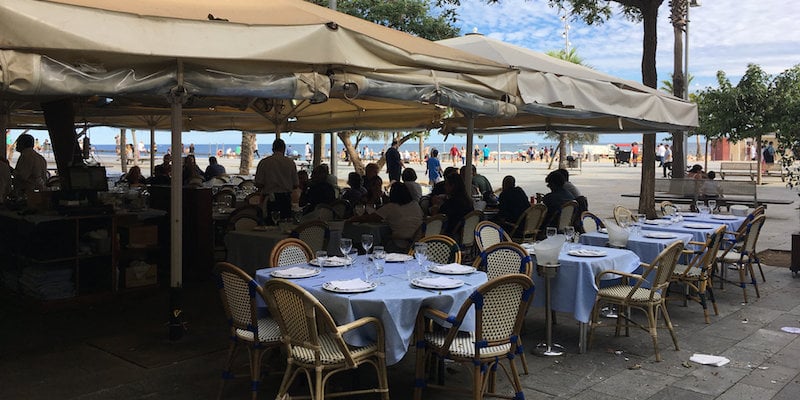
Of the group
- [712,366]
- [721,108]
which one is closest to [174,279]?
[712,366]

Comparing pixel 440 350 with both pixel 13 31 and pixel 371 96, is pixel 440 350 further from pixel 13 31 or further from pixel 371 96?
pixel 13 31

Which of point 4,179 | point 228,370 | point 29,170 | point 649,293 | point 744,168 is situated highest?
point 744,168

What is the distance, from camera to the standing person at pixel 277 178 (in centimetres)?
836

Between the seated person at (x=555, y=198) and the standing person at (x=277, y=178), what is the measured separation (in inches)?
134

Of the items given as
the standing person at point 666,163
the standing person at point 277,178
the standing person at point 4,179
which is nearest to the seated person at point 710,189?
the standing person at point 277,178

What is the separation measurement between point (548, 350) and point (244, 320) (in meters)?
2.39

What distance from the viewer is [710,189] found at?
13.0 m

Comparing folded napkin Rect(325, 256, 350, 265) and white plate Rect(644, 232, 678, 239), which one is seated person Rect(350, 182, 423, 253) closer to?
folded napkin Rect(325, 256, 350, 265)

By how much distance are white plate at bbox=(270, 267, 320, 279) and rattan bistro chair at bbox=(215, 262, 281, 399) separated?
34cm

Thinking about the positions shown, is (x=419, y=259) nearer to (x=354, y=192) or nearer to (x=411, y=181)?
(x=411, y=181)

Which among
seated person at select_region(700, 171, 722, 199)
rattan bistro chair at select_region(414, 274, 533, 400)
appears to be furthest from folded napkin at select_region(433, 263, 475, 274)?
seated person at select_region(700, 171, 722, 199)

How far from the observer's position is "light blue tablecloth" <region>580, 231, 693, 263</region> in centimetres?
617

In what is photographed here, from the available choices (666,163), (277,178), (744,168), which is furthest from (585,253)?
(666,163)

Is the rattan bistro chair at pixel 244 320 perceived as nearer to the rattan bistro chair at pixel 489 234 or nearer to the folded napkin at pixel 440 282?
the folded napkin at pixel 440 282
